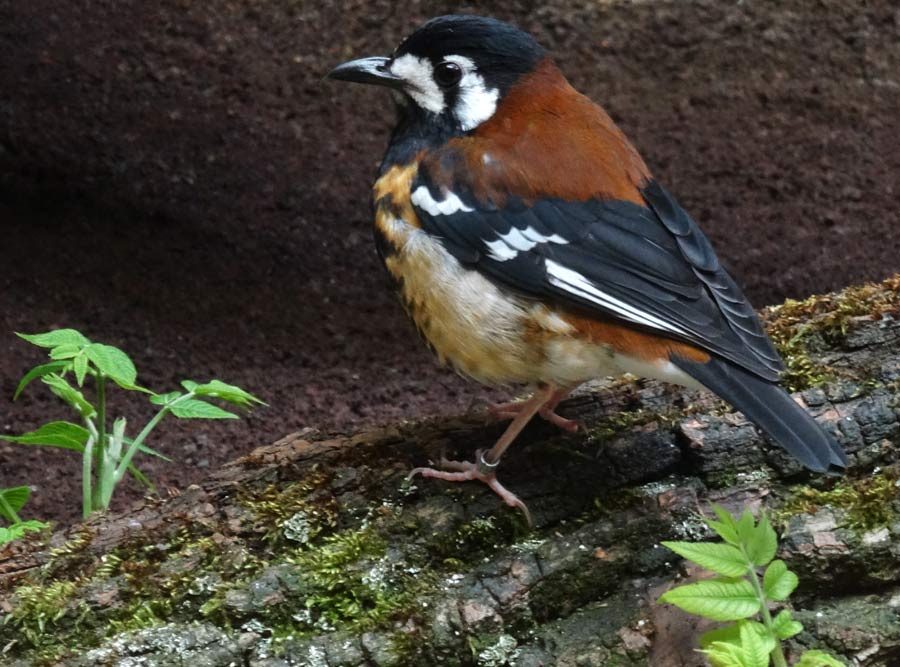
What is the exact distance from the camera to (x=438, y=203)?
2668 mm

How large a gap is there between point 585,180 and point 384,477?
34.0 inches

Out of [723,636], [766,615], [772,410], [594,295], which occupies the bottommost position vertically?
[723,636]

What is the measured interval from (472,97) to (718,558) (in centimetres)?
136

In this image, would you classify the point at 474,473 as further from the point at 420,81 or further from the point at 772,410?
the point at 420,81

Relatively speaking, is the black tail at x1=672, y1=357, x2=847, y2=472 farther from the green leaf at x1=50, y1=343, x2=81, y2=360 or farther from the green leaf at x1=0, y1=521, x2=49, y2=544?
the green leaf at x1=0, y1=521, x2=49, y2=544

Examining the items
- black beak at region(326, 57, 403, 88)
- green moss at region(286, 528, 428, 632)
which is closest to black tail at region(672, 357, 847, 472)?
green moss at region(286, 528, 428, 632)

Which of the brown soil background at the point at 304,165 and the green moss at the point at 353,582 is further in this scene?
the brown soil background at the point at 304,165

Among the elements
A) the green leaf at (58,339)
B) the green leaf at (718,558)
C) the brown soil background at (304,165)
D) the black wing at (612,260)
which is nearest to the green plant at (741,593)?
the green leaf at (718,558)

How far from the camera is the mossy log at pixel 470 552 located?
91.7 inches

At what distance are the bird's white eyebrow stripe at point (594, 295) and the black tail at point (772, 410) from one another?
0.31 ft

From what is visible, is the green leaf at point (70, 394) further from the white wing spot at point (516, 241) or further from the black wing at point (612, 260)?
the white wing spot at point (516, 241)

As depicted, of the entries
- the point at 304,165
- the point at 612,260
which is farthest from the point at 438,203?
the point at 304,165

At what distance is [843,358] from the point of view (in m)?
2.96

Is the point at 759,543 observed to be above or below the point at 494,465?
above
